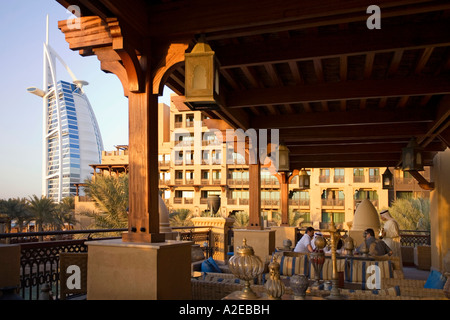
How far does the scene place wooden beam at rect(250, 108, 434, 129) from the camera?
24.6 feet

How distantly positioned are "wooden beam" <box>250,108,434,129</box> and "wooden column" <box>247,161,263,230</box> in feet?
3.90

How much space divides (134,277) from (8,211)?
1093 inches

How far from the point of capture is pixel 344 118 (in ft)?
25.6

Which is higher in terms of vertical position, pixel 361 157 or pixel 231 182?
pixel 361 157

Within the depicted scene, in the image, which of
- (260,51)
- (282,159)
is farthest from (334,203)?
(260,51)

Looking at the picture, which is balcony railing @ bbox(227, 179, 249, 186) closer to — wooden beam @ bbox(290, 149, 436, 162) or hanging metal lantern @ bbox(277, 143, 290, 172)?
wooden beam @ bbox(290, 149, 436, 162)

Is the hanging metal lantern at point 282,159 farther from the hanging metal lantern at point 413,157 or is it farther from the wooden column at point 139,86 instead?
the wooden column at point 139,86

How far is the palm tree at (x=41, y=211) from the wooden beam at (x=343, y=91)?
2645 centimetres

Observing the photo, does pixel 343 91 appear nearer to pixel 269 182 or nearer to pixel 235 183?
pixel 269 182

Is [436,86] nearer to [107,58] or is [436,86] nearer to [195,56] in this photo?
[195,56]

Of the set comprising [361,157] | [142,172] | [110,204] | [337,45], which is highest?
[337,45]

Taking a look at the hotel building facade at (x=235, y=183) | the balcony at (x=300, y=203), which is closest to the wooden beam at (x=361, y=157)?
the hotel building facade at (x=235, y=183)

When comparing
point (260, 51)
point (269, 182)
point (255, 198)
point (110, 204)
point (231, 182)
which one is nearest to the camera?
point (260, 51)

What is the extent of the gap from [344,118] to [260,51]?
3412 mm
